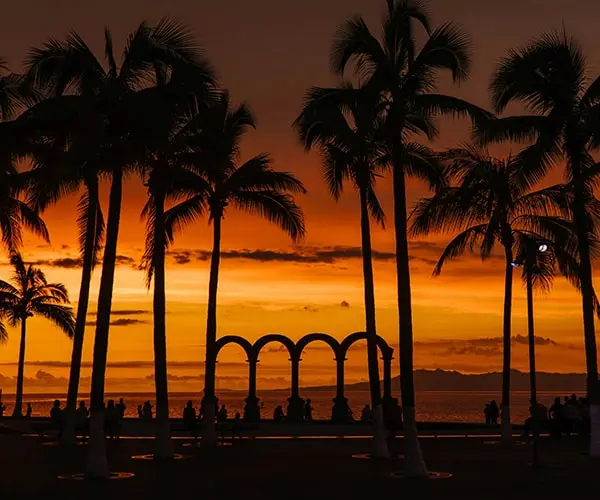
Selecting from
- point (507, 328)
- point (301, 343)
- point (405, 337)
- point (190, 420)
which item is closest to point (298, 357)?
point (301, 343)

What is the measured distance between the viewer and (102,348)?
22.6 meters

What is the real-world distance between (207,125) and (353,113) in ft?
16.8

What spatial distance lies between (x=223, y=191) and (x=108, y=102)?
10.2m

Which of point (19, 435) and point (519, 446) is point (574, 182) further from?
point (19, 435)

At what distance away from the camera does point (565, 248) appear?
114 ft

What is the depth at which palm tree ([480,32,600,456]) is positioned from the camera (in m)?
28.4

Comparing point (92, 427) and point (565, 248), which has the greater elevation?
point (565, 248)

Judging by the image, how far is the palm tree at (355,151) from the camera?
26.7m

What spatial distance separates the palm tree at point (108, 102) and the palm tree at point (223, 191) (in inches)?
277

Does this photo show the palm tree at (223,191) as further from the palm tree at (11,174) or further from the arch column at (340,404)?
the arch column at (340,404)

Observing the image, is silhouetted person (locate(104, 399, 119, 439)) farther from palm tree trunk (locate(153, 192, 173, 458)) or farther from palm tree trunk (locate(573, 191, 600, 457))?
palm tree trunk (locate(573, 191, 600, 457))

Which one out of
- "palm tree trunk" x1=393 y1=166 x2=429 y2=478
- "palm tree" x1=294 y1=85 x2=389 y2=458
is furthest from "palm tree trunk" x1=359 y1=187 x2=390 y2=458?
"palm tree trunk" x1=393 y1=166 x2=429 y2=478

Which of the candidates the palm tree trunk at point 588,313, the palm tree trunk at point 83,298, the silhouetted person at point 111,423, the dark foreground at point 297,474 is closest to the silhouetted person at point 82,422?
the silhouetted person at point 111,423

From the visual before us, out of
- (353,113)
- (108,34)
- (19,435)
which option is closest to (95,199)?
(108,34)
